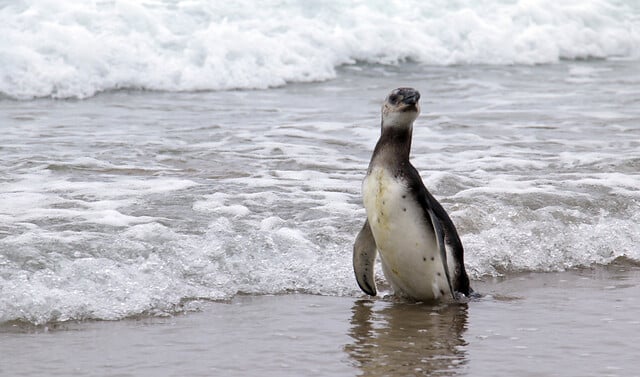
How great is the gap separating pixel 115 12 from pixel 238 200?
27.4 feet

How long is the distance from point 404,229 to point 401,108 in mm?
573

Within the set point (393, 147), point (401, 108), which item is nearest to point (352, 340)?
point (393, 147)

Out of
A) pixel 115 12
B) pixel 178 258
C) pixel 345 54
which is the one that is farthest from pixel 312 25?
pixel 178 258

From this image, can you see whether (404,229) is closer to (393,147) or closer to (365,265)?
(365,265)

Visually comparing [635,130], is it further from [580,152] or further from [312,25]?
[312,25]

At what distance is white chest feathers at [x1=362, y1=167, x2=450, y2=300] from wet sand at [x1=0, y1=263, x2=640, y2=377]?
129 mm

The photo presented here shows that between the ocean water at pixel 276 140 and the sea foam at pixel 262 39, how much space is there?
0.03 m

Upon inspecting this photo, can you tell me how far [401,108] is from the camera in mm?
5336

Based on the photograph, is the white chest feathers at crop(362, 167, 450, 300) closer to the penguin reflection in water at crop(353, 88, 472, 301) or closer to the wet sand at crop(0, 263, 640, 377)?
the penguin reflection in water at crop(353, 88, 472, 301)

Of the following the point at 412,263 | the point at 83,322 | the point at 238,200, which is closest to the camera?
the point at 83,322

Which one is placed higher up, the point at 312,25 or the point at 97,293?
the point at 312,25

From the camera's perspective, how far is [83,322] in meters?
4.74

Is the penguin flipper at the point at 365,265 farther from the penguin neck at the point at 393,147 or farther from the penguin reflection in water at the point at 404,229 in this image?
the penguin neck at the point at 393,147

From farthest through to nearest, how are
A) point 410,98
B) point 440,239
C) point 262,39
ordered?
point 262,39
point 410,98
point 440,239
